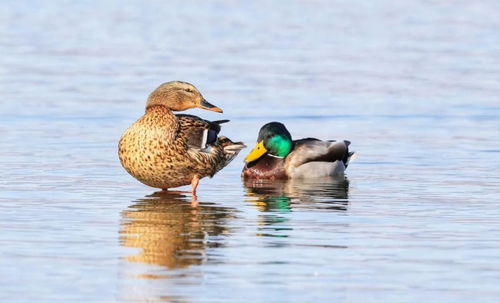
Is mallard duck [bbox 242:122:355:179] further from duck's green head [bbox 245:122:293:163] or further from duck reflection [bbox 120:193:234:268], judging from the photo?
duck reflection [bbox 120:193:234:268]

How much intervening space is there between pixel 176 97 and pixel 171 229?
121 inches

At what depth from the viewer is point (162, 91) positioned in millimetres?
14797

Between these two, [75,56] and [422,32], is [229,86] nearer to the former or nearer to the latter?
[75,56]

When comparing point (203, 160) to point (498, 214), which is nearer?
point (498, 214)

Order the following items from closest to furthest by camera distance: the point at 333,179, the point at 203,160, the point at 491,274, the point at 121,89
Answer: the point at 491,274 < the point at 203,160 < the point at 333,179 < the point at 121,89

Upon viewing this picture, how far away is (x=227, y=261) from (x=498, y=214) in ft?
11.1

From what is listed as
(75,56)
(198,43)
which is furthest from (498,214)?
(198,43)

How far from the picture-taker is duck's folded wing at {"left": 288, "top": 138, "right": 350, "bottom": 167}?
54.9ft

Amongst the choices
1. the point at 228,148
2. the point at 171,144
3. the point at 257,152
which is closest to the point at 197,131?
the point at 171,144

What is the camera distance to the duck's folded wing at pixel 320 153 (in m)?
16.7

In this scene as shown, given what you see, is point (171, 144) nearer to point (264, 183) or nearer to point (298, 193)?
point (298, 193)

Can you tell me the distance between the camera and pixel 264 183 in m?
16.1

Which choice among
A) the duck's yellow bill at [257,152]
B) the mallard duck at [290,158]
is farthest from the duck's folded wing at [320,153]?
the duck's yellow bill at [257,152]

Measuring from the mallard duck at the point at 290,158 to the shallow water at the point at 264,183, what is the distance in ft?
1.01
